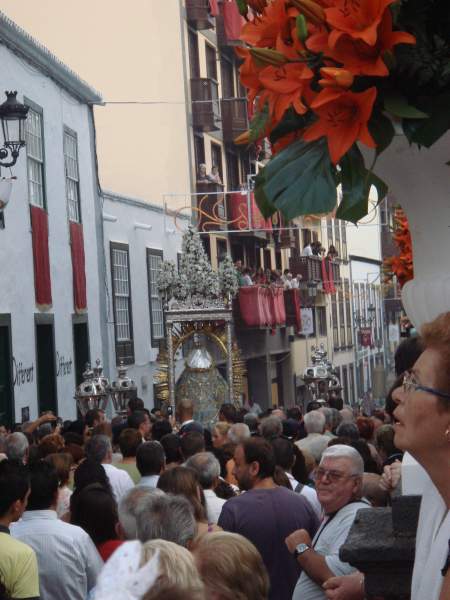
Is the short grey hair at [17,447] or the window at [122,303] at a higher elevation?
the window at [122,303]

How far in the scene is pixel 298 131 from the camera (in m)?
3.36

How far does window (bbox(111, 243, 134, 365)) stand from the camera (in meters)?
27.4

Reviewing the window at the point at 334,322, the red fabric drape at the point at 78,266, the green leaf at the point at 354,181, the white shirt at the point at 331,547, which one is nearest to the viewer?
the green leaf at the point at 354,181

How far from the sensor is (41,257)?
22250 mm

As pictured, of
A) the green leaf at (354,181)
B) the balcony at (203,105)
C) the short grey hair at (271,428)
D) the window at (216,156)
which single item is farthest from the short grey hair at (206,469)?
the window at (216,156)

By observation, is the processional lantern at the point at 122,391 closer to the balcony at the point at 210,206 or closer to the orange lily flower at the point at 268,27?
the balcony at the point at 210,206

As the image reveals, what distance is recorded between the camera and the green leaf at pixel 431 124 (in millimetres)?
3189

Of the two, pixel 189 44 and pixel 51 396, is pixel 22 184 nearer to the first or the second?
pixel 51 396

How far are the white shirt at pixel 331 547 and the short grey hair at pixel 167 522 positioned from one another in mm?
531

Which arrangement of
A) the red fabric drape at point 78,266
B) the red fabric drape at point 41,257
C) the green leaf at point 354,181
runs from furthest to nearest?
the red fabric drape at point 78,266
the red fabric drape at point 41,257
the green leaf at point 354,181

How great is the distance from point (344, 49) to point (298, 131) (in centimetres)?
38

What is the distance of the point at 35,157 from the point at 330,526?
1696 cm

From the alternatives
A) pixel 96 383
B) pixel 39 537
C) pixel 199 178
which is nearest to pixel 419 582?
pixel 39 537

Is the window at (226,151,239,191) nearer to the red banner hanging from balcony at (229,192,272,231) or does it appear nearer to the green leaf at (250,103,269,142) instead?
the red banner hanging from balcony at (229,192,272,231)
